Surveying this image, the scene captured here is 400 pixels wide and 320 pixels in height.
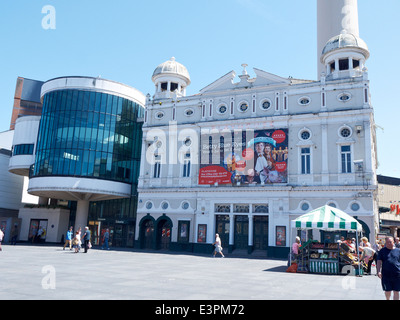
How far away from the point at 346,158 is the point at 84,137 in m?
26.4

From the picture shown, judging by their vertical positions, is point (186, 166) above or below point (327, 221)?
above

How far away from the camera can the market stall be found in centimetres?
1817

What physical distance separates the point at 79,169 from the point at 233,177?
1662 centimetres

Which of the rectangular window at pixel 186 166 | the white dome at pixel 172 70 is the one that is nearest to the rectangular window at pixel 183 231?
the rectangular window at pixel 186 166

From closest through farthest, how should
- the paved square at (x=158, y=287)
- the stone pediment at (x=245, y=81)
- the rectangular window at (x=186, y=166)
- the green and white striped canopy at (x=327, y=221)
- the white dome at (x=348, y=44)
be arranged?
the paved square at (x=158, y=287) → the green and white striped canopy at (x=327, y=221) → the white dome at (x=348, y=44) → the stone pediment at (x=245, y=81) → the rectangular window at (x=186, y=166)

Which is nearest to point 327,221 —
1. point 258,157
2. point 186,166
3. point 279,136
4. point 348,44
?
point 258,157

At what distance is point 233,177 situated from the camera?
110 ft

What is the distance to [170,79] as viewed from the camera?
39.9 meters

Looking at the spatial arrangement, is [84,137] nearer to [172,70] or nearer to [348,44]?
[172,70]

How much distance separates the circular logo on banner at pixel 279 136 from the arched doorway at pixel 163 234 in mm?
13528

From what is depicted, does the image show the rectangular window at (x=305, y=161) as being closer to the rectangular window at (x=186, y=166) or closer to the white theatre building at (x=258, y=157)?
the white theatre building at (x=258, y=157)

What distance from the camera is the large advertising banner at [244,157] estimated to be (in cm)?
3222

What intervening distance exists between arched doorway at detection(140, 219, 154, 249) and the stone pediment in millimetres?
14806
